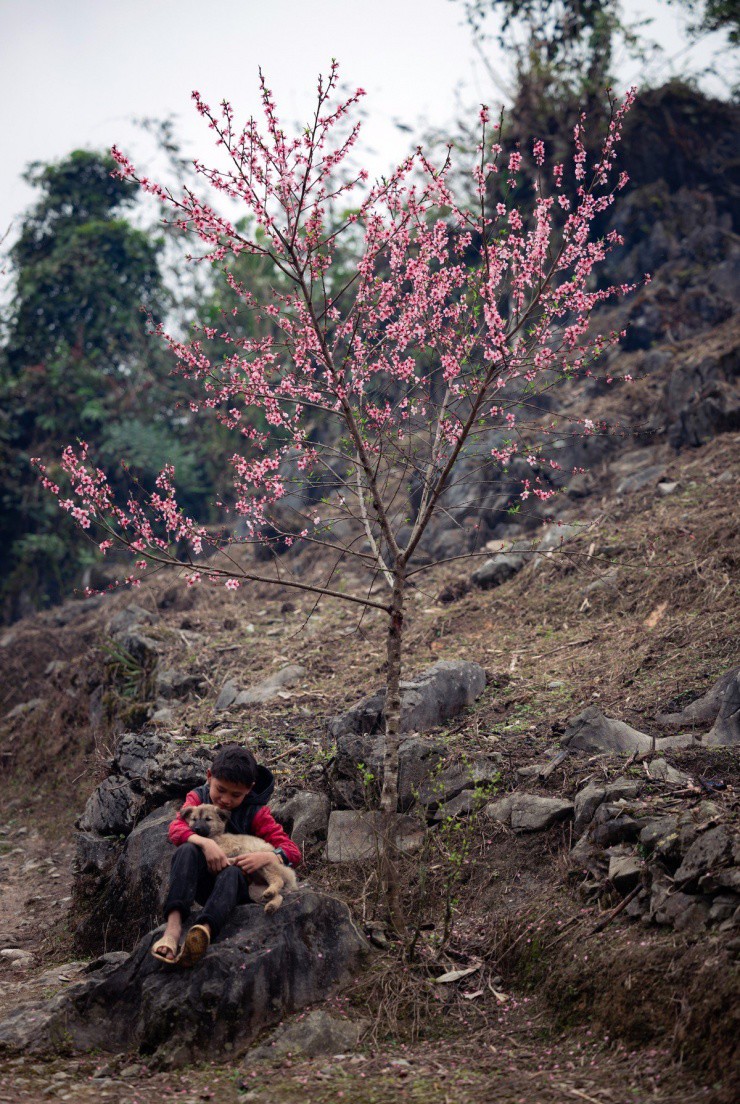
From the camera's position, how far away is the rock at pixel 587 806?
16.6 feet

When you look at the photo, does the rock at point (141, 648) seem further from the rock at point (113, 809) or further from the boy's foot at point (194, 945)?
the boy's foot at point (194, 945)

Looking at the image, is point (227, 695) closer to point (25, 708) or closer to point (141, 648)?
point (141, 648)

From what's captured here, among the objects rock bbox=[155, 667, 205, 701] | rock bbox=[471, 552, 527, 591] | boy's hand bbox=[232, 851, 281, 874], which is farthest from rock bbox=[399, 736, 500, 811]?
rock bbox=[471, 552, 527, 591]

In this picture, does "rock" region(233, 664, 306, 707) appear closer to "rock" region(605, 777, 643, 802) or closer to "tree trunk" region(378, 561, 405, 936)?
"tree trunk" region(378, 561, 405, 936)

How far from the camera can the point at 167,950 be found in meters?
4.09

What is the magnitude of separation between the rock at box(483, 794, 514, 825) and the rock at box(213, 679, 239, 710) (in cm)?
381

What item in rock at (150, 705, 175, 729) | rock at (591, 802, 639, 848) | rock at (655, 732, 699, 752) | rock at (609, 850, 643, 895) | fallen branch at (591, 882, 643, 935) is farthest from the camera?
rock at (150, 705, 175, 729)

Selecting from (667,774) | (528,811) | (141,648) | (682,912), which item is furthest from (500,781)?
(141,648)

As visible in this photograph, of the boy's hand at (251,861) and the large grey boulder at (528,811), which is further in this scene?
the large grey boulder at (528,811)

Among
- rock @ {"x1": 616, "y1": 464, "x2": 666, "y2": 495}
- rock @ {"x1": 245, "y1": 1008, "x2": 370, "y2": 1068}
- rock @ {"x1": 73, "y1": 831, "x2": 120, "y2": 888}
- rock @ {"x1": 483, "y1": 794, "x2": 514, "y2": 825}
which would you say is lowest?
rock @ {"x1": 73, "y1": 831, "x2": 120, "y2": 888}

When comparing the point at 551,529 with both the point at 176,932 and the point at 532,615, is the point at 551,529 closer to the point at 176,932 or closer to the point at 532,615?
the point at 532,615

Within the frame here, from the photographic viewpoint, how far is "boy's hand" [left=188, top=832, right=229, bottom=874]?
4.34m

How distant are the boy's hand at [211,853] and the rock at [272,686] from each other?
A: 417 centimetres

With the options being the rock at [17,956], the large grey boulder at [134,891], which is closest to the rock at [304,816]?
the large grey boulder at [134,891]
